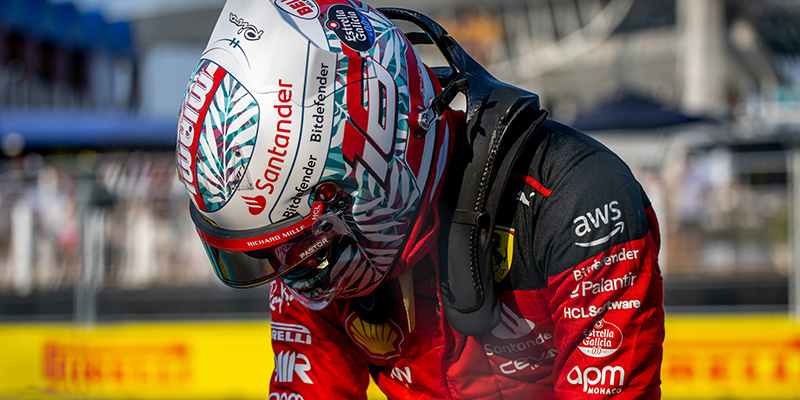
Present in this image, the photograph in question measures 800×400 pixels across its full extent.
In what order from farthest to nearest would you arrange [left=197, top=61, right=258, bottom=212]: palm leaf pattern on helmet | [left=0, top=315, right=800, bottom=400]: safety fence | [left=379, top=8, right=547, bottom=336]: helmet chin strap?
1. [left=0, top=315, right=800, bottom=400]: safety fence
2. [left=379, top=8, right=547, bottom=336]: helmet chin strap
3. [left=197, top=61, right=258, bottom=212]: palm leaf pattern on helmet

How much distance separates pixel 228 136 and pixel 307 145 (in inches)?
4.9

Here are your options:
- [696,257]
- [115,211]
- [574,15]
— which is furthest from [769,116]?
[115,211]

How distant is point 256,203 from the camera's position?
4.36 feet

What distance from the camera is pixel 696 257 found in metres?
7.65

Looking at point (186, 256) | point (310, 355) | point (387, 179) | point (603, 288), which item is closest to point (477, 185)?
point (387, 179)

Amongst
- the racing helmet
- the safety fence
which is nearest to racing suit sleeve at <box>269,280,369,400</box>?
the racing helmet

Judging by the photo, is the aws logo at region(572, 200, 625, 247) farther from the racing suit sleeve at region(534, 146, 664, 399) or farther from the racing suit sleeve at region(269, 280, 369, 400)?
the racing suit sleeve at region(269, 280, 369, 400)

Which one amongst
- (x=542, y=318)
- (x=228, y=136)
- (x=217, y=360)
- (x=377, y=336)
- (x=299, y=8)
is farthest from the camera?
(x=217, y=360)

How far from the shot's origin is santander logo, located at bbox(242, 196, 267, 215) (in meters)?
1.33

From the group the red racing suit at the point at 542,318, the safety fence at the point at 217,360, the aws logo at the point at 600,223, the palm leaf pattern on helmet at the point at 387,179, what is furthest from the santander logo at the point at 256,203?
the safety fence at the point at 217,360

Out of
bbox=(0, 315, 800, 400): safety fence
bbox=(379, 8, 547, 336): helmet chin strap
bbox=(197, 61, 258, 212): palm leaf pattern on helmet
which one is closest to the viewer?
bbox=(197, 61, 258, 212): palm leaf pattern on helmet

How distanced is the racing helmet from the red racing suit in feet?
0.67

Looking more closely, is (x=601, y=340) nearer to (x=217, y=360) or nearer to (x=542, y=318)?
(x=542, y=318)

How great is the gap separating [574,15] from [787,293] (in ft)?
49.0
